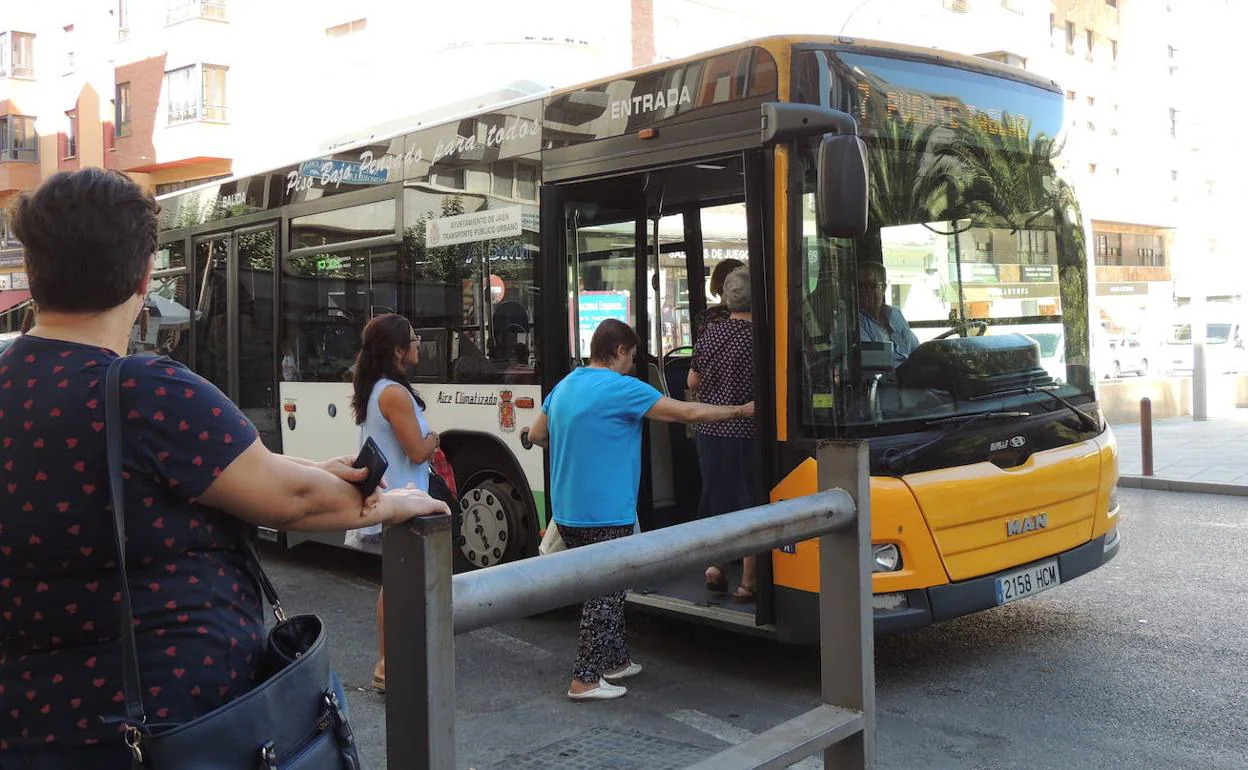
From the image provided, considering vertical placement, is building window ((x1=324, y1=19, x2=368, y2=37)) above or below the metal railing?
above

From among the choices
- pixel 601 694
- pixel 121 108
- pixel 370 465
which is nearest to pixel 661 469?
pixel 601 694

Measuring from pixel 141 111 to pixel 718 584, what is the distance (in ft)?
124

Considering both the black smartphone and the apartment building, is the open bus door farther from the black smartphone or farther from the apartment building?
the apartment building

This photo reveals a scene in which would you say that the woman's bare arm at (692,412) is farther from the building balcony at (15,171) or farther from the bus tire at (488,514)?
the building balcony at (15,171)

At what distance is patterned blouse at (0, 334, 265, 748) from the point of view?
1841 mm

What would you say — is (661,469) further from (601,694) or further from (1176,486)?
(1176,486)

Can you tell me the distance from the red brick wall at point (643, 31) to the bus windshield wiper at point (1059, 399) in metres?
32.2

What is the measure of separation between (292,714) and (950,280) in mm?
4486

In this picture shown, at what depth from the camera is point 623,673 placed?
5617mm

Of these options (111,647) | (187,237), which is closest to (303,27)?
(187,237)

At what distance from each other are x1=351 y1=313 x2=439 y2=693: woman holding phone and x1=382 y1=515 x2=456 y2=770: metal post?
3.76 meters

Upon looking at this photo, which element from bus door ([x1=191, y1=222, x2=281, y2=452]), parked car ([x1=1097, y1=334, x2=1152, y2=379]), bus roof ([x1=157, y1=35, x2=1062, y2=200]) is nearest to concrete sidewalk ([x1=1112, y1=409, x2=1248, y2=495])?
bus roof ([x1=157, y1=35, x2=1062, y2=200])

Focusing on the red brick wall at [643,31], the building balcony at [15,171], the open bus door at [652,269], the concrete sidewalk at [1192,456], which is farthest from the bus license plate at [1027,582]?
the building balcony at [15,171]

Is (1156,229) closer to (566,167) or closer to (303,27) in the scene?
(303,27)
